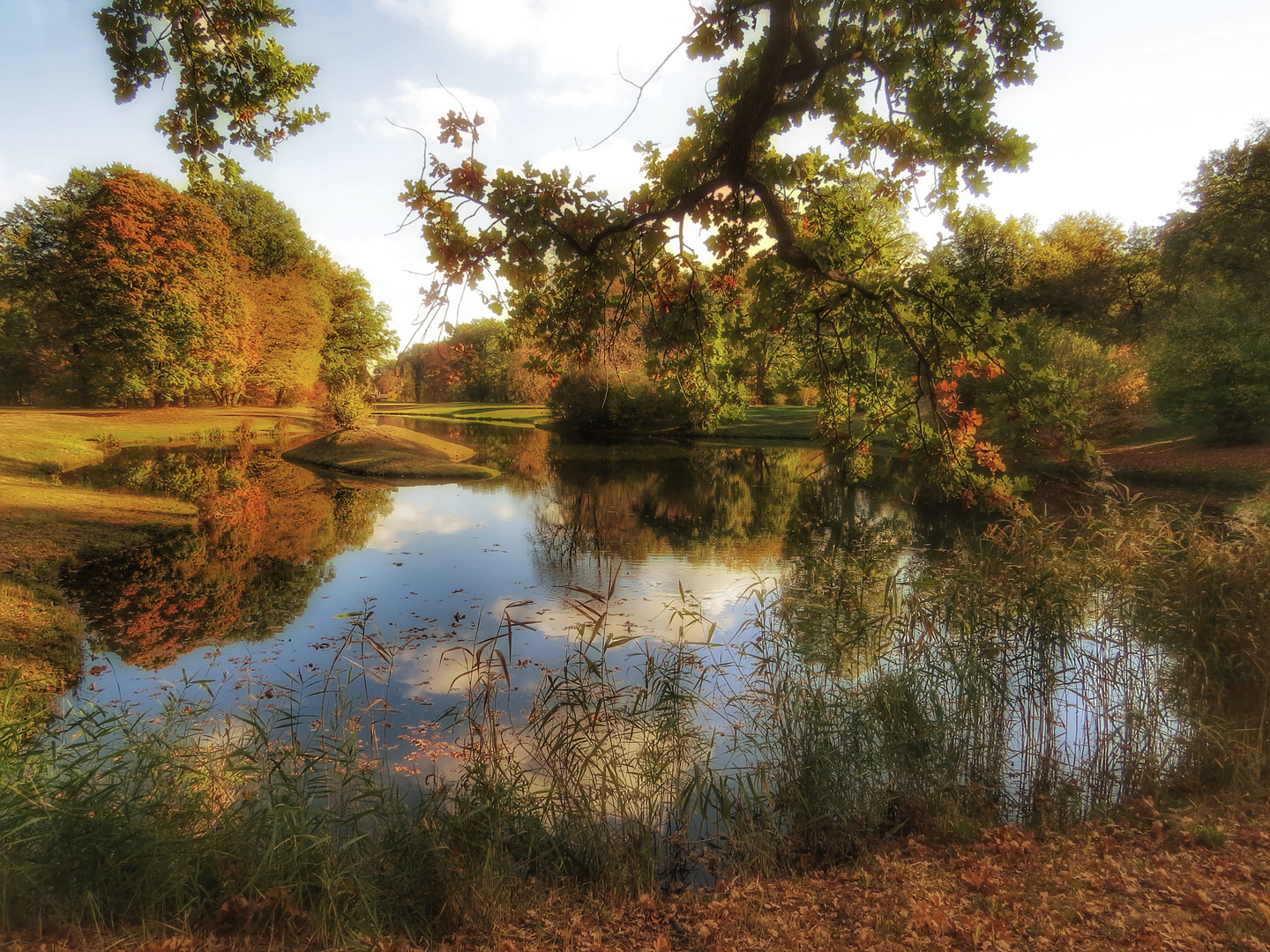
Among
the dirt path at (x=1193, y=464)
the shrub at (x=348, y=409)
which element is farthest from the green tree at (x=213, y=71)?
the shrub at (x=348, y=409)

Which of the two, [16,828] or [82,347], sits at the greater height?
[82,347]

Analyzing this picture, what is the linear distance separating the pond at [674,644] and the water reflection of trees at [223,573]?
6cm

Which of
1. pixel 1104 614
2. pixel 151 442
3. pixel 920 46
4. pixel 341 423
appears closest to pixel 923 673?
pixel 1104 614

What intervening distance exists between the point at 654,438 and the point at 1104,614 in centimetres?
3564

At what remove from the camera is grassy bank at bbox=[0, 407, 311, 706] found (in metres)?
7.27

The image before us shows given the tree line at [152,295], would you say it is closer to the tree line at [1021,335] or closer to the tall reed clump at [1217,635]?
the tree line at [1021,335]

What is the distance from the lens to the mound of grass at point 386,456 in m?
25.1

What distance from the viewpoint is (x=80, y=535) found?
1219 cm

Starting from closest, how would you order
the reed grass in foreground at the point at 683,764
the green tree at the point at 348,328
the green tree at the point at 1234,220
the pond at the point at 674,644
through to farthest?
the reed grass in foreground at the point at 683,764 < the pond at the point at 674,644 < the green tree at the point at 1234,220 < the green tree at the point at 348,328

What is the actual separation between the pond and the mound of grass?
7763 mm

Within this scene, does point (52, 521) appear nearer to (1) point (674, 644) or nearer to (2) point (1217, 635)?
(1) point (674, 644)

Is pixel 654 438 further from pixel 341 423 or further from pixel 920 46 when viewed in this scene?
pixel 920 46

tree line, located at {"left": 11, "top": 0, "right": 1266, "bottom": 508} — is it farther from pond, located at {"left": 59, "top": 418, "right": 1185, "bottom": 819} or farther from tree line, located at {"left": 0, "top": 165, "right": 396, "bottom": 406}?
tree line, located at {"left": 0, "top": 165, "right": 396, "bottom": 406}

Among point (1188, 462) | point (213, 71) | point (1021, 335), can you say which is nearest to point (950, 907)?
point (213, 71)
